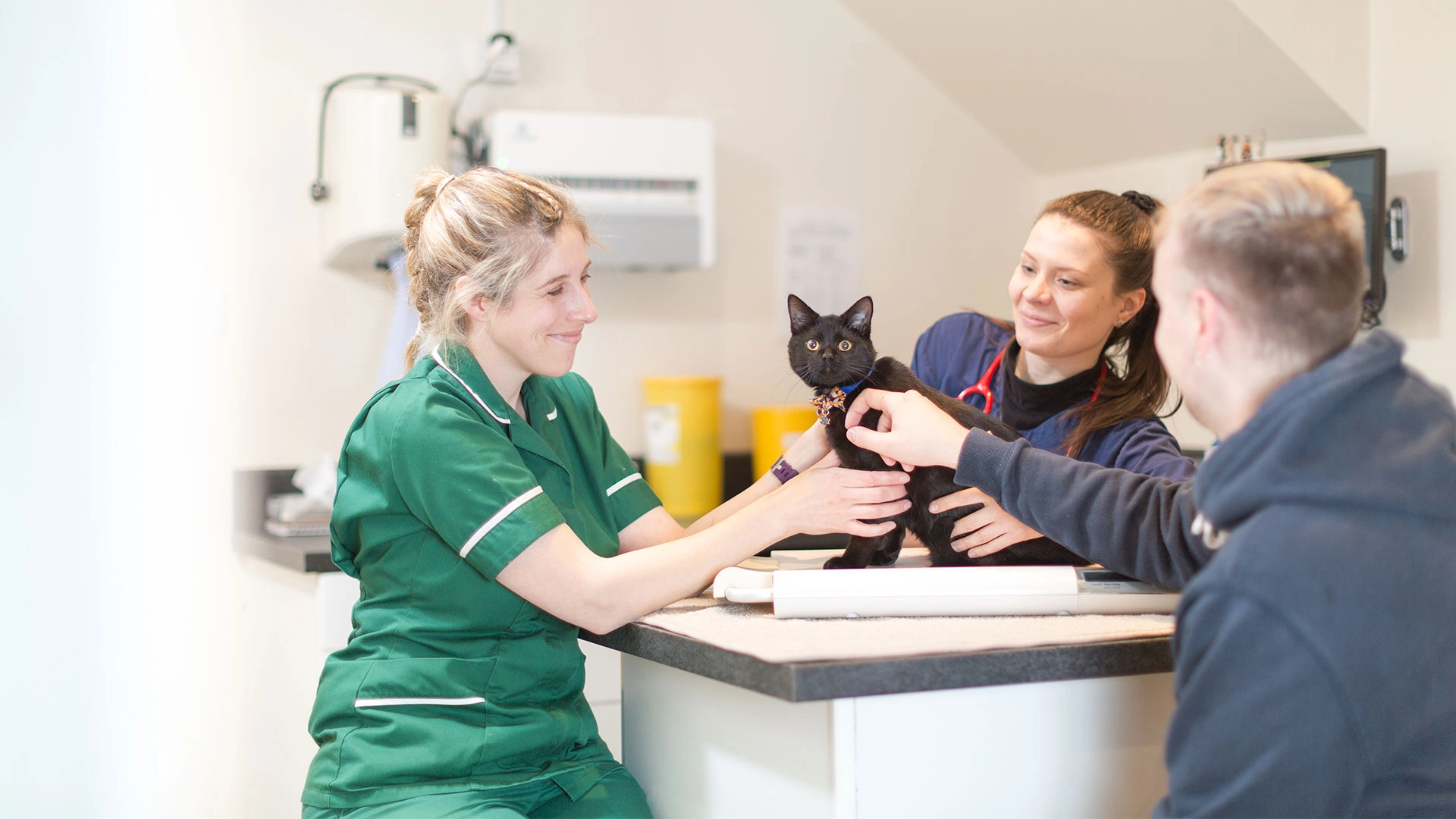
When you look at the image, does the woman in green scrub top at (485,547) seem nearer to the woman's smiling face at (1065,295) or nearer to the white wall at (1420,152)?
the woman's smiling face at (1065,295)

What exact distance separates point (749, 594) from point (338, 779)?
0.48 m

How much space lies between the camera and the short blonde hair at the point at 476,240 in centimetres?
136

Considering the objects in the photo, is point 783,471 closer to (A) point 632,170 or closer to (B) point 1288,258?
(B) point 1288,258

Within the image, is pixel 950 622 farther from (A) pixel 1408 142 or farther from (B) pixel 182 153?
(B) pixel 182 153

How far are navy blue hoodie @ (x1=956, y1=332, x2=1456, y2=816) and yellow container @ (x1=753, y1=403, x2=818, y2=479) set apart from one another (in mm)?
2224

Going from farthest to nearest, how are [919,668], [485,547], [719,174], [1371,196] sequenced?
[719,174] → [1371,196] → [485,547] → [919,668]

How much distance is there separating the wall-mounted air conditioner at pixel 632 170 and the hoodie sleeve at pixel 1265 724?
7.11ft

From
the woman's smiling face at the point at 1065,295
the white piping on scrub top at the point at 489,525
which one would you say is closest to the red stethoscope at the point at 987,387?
the woman's smiling face at the point at 1065,295

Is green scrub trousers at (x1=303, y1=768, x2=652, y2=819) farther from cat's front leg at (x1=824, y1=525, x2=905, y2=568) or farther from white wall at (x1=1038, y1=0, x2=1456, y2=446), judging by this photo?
white wall at (x1=1038, y1=0, x2=1456, y2=446)

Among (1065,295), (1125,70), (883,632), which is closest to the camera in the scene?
(883,632)

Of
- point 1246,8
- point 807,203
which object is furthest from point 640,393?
point 1246,8

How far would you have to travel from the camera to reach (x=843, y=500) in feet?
4.33

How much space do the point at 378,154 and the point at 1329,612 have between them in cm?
228

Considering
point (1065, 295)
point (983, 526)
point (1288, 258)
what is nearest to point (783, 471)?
point (983, 526)
